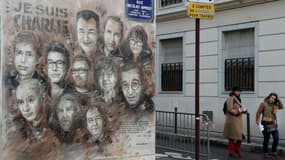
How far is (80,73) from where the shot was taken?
4797 millimetres

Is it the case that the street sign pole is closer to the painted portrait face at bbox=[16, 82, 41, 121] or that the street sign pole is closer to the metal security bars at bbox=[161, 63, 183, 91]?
the painted portrait face at bbox=[16, 82, 41, 121]

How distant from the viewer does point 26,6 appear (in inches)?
173

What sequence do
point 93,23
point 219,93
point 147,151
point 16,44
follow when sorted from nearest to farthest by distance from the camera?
point 16,44 → point 93,23 → point 147,151 → point 219,93

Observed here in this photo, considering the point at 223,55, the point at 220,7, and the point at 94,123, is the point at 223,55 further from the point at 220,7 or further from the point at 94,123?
the point at 94,123

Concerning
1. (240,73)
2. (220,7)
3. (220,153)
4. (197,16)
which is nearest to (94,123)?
(197,16)

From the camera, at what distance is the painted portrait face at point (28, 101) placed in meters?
4.40

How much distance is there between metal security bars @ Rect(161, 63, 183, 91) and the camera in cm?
1720

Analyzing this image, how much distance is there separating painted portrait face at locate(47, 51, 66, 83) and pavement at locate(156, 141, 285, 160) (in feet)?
21.8

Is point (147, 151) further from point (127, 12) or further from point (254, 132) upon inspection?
point (254, 132)

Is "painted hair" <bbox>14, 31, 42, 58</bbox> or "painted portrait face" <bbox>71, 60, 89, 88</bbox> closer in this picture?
"painted hair" <bbox>14, 31, 42, 58</bbox>

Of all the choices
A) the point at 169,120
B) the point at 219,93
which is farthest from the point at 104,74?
the point at 219,93

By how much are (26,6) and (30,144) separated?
127cm

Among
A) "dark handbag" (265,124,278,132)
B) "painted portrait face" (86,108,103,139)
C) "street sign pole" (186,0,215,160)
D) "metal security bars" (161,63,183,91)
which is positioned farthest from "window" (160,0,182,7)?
"painted portrait face" (86,108,103,139)

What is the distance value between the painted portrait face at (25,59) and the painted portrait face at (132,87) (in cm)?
106
